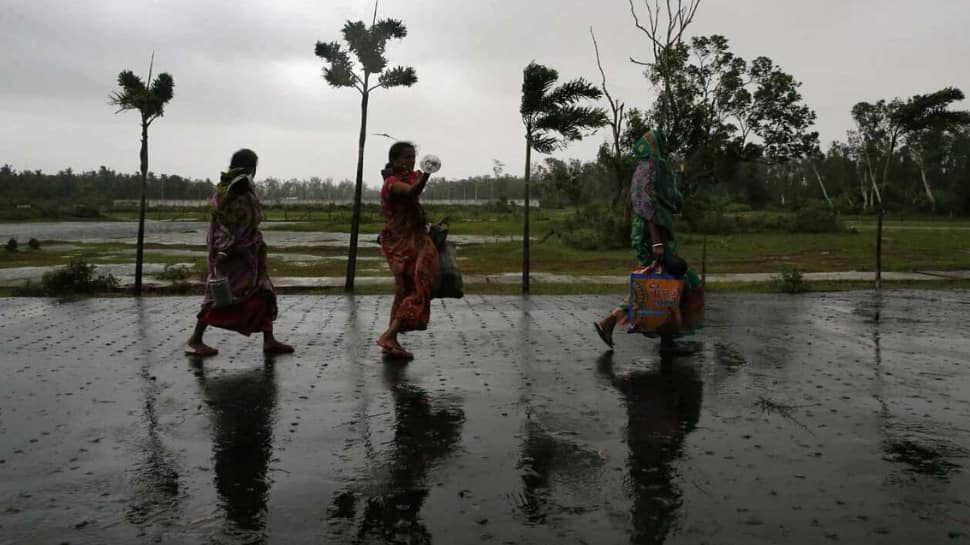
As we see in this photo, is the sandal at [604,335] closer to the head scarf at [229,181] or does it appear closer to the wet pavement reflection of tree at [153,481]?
the head scarf at [229,181]

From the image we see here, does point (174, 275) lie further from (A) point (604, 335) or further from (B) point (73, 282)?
(A) point (604, 335)

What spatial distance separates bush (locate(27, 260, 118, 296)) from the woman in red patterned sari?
8.12m

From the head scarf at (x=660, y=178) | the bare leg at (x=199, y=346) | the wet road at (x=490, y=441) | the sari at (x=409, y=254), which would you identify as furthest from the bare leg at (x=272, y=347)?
the head scarf at (x=660, y=178)

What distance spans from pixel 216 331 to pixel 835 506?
22.0 feet

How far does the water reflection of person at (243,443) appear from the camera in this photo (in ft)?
10.8

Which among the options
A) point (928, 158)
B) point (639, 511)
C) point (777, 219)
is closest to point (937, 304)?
point (639, 511)

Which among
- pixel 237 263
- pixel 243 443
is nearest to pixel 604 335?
pixel 237 263

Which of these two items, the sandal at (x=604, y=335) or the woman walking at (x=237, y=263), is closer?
the woman walking at (x=237, y=263)

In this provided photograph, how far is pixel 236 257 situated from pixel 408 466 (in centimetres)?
368

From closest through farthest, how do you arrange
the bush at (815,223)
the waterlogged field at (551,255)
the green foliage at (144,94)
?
the green foliage at (144,94), the waterlogged field at (551,255), the bush at (815,223)

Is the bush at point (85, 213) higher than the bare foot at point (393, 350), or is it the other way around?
the bush at point (85, 213)

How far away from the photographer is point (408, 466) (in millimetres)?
3910

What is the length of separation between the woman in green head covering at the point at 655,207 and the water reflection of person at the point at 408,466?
96.6 inches

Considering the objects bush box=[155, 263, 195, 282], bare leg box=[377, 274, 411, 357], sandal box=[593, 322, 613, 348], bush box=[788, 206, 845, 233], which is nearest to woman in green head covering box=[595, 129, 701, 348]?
sandal box=[593, 322, 613, 348]
